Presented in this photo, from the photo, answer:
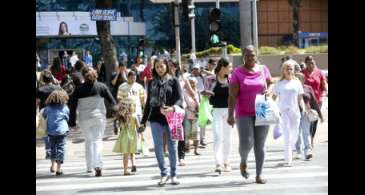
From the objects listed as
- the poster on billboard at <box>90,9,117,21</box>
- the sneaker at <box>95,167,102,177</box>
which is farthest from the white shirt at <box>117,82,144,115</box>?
the poster on billboard at <box>90,9,117,21</box>

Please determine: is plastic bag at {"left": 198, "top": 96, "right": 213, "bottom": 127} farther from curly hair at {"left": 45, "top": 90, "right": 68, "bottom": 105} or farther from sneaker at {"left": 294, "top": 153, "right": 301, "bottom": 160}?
curly hair at {"left": 45, "top": 90, "right": 68, "bottom": 105}

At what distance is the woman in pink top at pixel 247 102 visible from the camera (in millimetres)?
8852

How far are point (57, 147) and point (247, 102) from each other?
3688 mm

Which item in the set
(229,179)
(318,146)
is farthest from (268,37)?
(229,179)

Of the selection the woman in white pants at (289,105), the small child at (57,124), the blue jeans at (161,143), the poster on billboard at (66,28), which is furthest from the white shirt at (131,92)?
the poster on billboard at (66,28)

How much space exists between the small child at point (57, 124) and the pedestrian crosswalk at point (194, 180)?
1.18ft

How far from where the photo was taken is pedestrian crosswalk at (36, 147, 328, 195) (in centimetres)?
877

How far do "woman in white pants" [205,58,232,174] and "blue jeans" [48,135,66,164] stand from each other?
259 centimetres

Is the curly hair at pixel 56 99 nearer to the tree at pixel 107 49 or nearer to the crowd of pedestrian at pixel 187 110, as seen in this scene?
the crowd of pedestrian at pixel 187 110

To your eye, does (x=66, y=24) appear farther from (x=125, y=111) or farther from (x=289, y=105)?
(x=289, y=105)

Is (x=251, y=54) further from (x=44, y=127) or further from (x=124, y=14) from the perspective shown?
(x=124, y=14)

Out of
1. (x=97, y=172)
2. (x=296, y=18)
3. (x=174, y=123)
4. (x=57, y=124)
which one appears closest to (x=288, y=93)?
(x=174, y=123)

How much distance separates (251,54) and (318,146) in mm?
5268
